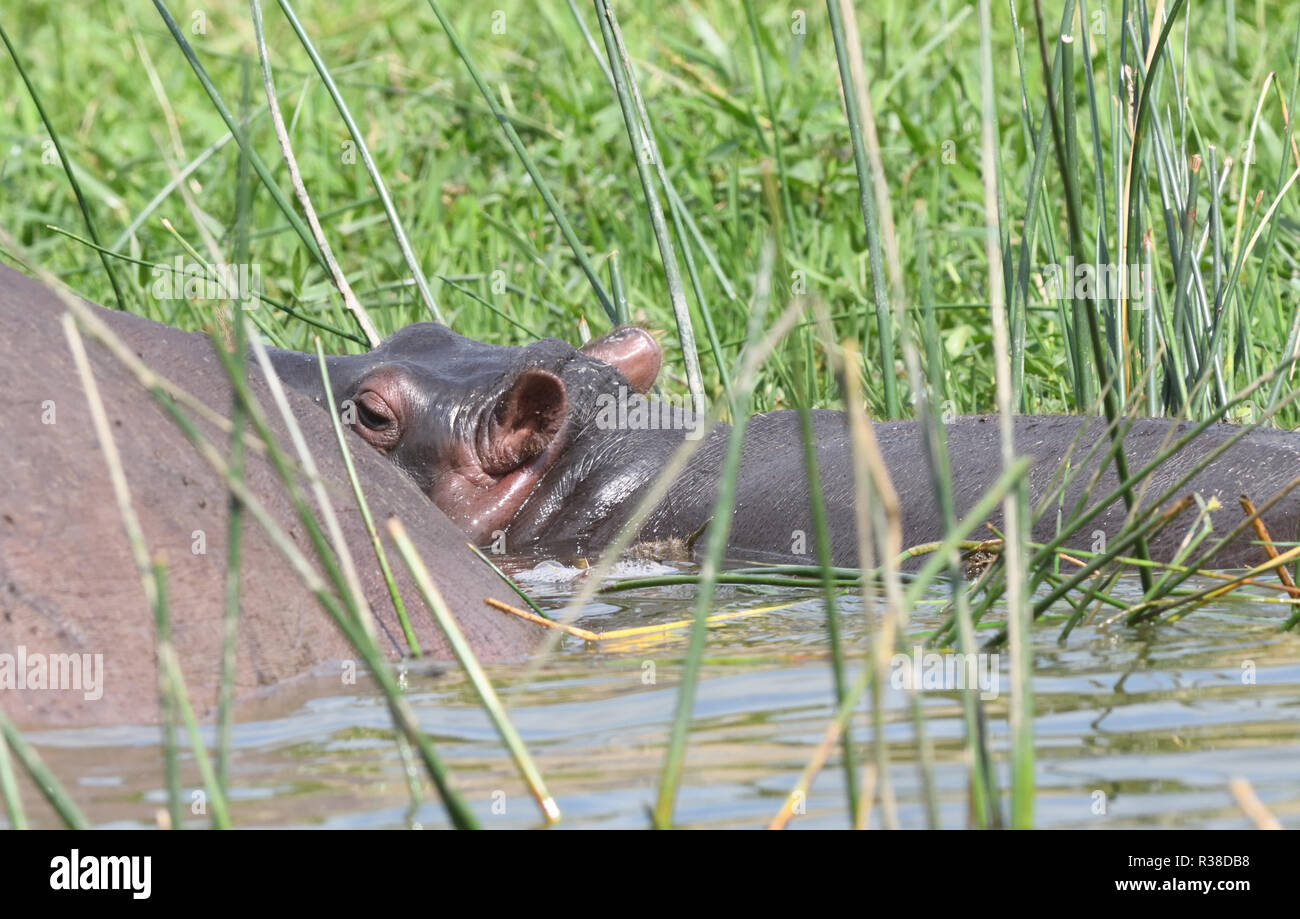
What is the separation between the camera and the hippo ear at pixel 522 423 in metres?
3.97

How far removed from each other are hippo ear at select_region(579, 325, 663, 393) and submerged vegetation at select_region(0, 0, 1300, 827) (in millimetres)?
112

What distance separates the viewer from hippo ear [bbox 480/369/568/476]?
397 centimetres

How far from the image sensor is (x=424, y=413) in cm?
404

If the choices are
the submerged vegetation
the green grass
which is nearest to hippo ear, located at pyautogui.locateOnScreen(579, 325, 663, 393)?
the submerged vegetation

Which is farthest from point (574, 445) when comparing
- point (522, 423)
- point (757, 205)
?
point (757, 205)

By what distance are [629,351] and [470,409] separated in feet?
1.64

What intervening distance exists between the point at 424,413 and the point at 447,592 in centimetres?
172

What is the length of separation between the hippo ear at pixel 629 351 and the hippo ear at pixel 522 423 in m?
0.31

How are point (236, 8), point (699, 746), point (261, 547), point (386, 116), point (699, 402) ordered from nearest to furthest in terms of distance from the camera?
point (699, 746) < point (261, 547) < point (699, 402) < point (386, 116) < point (236, 8)

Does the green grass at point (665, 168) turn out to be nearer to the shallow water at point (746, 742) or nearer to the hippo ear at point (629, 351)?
the hippo ear at point (629, 351)

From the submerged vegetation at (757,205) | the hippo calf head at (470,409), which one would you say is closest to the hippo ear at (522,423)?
the hippo calf head at (470,409)

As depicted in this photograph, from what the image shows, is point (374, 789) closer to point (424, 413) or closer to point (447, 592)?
point (447, 592)

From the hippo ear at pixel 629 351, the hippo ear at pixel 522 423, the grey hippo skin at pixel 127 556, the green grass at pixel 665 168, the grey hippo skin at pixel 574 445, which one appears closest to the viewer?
the grey hippo skin at pixel 127 556
